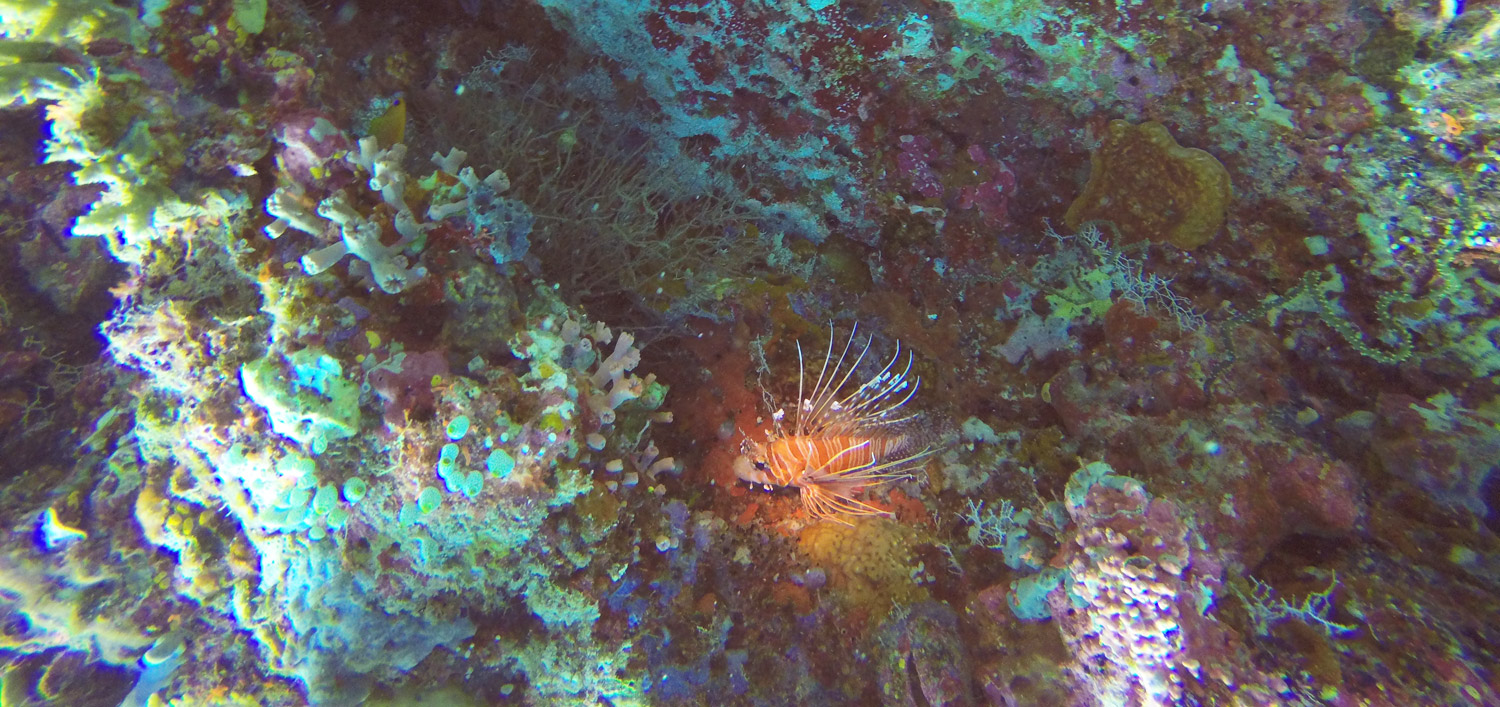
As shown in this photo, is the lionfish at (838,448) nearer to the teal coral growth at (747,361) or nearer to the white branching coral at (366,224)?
the teal coral growth at (747,361)

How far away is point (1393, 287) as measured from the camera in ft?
7.41

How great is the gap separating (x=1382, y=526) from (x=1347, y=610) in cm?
42

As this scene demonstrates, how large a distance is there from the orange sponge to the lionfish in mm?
1294

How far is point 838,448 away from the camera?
2.95m

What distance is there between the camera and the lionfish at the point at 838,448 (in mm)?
2912

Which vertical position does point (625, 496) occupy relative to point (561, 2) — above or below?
below

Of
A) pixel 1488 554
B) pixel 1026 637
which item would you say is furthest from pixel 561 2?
pixel 1488 554

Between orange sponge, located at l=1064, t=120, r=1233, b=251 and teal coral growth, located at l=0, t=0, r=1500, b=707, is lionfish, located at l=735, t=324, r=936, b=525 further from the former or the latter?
orange sponge, located at l=1064, t=120, r=1233, b=251

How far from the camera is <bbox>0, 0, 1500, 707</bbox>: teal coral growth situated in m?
2.05

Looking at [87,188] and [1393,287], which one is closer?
[1393,287]

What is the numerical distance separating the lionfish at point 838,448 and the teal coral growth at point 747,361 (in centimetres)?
3

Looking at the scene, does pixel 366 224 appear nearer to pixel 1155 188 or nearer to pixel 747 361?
pixel 747 361

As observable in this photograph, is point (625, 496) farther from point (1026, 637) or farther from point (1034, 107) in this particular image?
point (1034, 107)

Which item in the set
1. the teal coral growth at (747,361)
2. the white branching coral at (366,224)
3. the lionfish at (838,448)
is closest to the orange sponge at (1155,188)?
the teal coral growth at (747,361)
